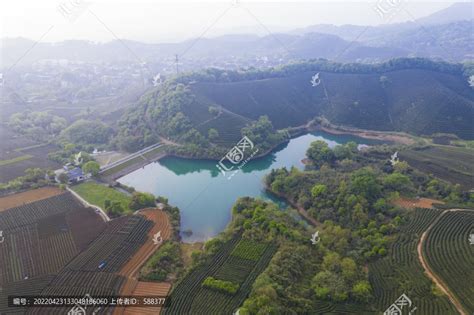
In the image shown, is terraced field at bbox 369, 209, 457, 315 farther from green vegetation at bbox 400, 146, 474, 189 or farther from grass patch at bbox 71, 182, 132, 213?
grass patch at bbox 71, 182, 132, 213

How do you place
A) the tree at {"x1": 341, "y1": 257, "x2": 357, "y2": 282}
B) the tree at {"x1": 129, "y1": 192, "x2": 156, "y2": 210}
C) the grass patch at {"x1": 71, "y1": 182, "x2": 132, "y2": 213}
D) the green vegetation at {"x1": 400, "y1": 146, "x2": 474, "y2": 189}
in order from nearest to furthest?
the tree at {"x1": 341, "y1": 257, "x2": 357, "y2": 282} < the tree at {"x1": 129, "y1": 192, "x2": 156, "y2": 210} < the grass patch at {"x1": 71, "y1": 182, "x2": 132, "y2": 213} < the green vegetation at {"x1": 400, "y1": 146, "x2": 474, "y2": 189}

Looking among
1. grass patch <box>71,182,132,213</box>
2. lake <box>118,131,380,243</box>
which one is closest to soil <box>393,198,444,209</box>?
lake <box>118,131,380,243</box>

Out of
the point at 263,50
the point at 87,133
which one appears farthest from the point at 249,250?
the point at 263,50

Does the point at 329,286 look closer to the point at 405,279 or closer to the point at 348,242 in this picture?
the point at 405,279

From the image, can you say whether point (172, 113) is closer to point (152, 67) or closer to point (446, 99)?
point (446, 99)

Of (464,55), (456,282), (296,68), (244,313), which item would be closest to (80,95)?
(296,68)
